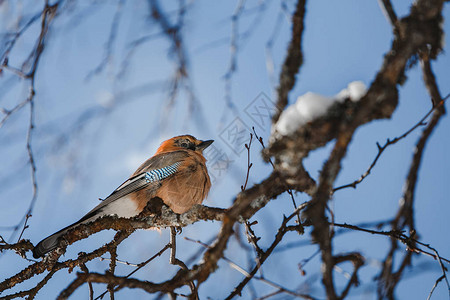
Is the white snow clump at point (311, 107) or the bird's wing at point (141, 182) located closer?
the white snow clump at point (311, 107)

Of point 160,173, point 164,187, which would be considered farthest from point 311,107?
point 160,173

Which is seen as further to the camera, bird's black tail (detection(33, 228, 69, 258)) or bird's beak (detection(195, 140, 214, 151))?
bird's beak (detection(195, 140, 214, 151))

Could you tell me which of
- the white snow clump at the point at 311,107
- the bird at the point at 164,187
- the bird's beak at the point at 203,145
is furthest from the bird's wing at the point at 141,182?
the white snow clump at the point at 311,107

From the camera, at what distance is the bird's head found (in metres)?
5.62

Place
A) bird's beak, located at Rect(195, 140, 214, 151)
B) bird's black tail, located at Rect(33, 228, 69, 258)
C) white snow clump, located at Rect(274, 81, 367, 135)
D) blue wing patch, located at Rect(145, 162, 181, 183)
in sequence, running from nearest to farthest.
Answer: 1. white snow clump, located at Rect(274, 81, 367, 135)
2. bird's black tail, located at Rect(33, 228, 69, 258)
3. blue wing patch, located at Rect(145, 162, 181, 183)
4. bird's beak, located at Rect(195, 140, 214, 151)

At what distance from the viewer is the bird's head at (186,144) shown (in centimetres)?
562

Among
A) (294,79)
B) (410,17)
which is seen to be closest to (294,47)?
(294,79)

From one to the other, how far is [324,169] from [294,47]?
1.22m

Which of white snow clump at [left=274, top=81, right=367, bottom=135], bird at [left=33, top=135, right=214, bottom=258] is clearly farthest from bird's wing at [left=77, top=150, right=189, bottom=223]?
white snow clump at [left=274, top=81, right=367, bottom=135]

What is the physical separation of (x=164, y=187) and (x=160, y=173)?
205 mm

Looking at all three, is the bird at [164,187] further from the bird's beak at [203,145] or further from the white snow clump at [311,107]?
the white snow clump at [311,107]

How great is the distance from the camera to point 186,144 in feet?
18.8

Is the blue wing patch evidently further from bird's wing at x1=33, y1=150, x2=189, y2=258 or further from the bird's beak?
the bird's beak

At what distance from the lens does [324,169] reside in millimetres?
1637
